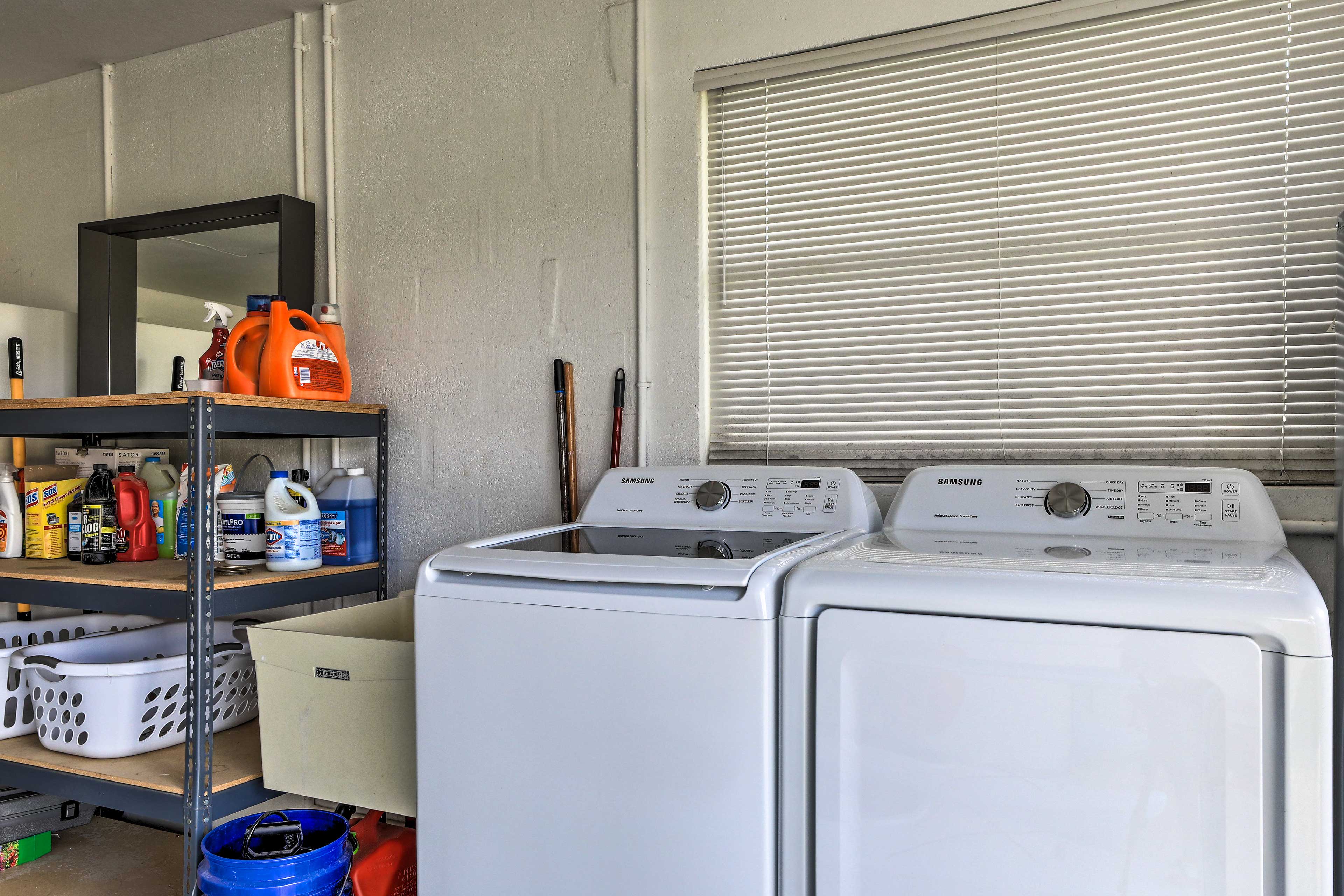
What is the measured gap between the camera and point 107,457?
9.20 ft

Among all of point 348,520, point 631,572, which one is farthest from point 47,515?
point 631,572

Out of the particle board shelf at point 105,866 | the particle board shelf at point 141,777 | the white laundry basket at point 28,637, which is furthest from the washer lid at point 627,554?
the particle board shelf at point 105,866

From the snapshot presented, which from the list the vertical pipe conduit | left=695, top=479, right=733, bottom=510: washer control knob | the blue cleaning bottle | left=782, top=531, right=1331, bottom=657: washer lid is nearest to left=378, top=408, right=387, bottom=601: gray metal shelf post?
the blue cleaning bottle

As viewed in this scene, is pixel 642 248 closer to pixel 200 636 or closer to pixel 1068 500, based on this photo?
pixel 1068 500

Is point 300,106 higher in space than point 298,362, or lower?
higher

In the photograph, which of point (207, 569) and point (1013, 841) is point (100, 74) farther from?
point (1013, 841)

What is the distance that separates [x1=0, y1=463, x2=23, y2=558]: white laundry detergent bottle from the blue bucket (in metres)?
1.20

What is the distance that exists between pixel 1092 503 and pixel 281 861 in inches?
63.7

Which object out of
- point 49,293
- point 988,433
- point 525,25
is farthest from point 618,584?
point 49,293

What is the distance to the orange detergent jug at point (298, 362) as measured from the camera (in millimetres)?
2232

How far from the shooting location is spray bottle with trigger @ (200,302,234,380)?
2.50 m

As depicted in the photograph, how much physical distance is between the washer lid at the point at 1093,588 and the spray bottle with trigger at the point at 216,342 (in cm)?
189

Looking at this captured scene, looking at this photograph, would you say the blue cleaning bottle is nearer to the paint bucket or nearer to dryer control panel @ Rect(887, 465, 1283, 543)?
the paint bucket

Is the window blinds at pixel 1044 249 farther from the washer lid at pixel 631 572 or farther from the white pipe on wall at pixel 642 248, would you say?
the washer lid at pixel 631 572
